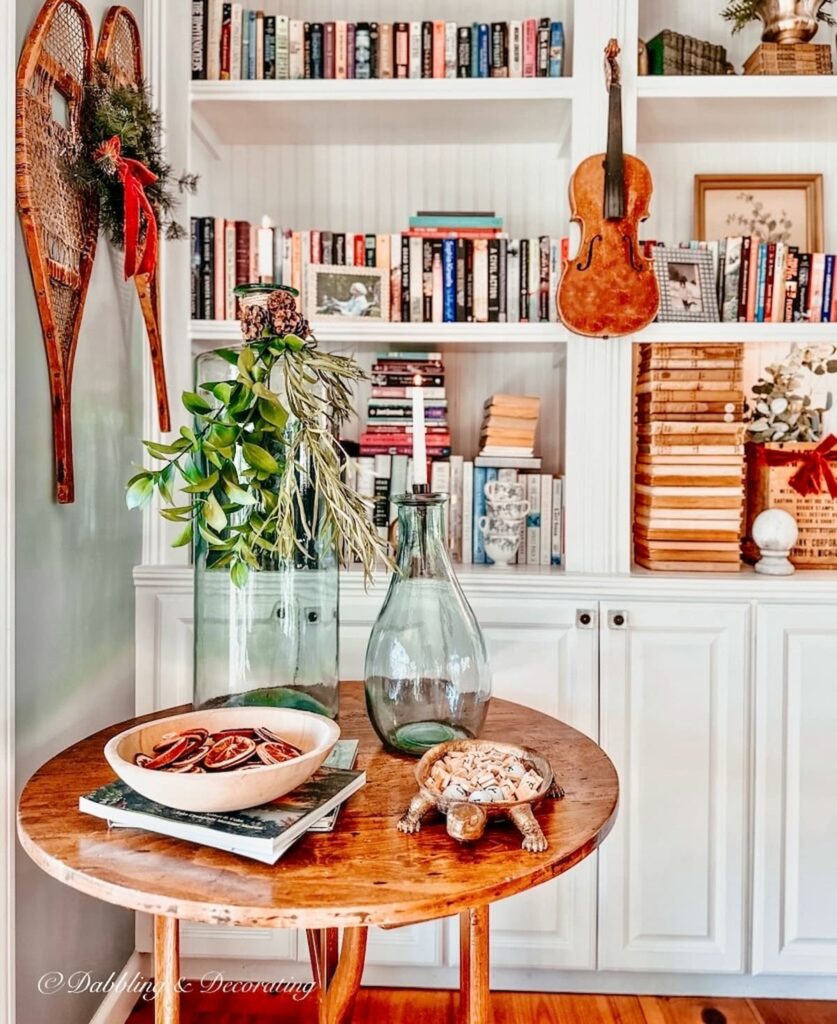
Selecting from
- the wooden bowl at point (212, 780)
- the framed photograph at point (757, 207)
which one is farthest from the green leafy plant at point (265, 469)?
the framed photograph at point (757, 207)

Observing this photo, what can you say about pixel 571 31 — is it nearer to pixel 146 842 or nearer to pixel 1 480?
pixel 1 480

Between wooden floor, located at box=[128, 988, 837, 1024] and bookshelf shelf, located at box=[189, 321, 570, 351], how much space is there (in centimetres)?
145

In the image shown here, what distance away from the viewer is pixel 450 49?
5.90ft

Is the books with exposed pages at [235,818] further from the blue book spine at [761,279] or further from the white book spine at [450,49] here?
the white book spine at [450,49]

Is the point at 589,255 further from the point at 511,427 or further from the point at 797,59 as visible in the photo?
the point at 797,59

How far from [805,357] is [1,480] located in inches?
71.6

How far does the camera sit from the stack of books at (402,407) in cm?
191

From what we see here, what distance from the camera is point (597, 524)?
178cm

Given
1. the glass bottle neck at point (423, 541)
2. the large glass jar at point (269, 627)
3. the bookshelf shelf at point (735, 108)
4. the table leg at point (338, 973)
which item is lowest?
the table leg at point (338, 973)

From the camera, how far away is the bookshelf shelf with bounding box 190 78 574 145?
177cm

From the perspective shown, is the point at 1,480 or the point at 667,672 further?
the point at 667,672

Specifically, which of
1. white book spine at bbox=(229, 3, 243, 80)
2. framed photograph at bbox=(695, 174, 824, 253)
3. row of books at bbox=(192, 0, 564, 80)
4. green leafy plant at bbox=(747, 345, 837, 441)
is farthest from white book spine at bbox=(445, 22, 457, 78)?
green leafy plant at bbox=(747, 345, 837, 441)

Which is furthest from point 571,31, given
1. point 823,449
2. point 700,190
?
point 823,449

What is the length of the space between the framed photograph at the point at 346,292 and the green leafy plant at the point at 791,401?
3.03 feet
